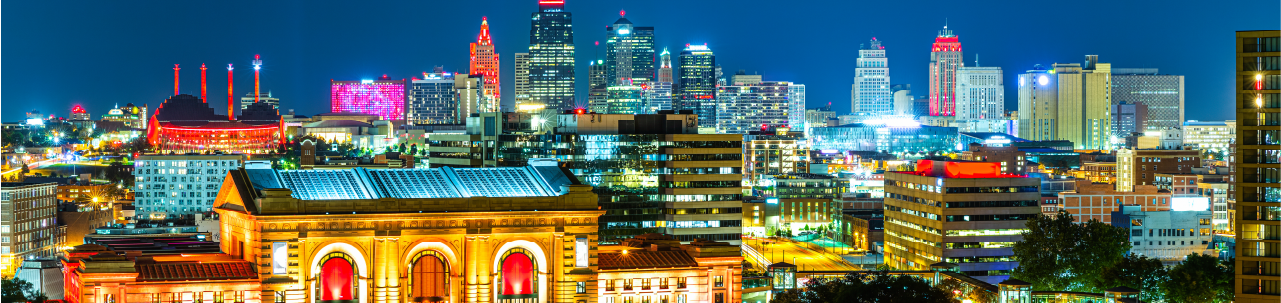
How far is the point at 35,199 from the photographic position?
653ft

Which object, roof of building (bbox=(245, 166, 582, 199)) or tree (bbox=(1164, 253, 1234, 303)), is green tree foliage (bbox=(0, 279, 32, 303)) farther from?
tree (bbox=(1164, 253, 1234, 303))

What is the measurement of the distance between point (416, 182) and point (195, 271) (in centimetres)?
1438

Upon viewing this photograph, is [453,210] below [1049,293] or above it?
above

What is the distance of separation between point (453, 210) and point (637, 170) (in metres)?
97.5

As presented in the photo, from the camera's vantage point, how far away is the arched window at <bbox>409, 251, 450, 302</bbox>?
8912cm

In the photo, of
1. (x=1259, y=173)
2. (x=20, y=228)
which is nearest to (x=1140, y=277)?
(x=1259, y=173)

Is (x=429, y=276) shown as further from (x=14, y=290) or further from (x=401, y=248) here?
(x=14, y=290)

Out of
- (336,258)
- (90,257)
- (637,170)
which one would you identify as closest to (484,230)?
(336,258)

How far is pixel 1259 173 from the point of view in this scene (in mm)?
106375

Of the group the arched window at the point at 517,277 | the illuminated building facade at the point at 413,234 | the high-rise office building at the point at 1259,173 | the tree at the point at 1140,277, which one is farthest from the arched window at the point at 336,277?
the tree at the point at 1140,277

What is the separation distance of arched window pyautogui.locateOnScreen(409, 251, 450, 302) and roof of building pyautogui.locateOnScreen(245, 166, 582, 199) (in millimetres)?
3822

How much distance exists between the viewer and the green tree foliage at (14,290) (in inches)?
4178

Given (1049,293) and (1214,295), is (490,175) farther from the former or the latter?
(1214,295)

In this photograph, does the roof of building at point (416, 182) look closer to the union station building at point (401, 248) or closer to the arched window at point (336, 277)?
the union station building at point (401, 248)
